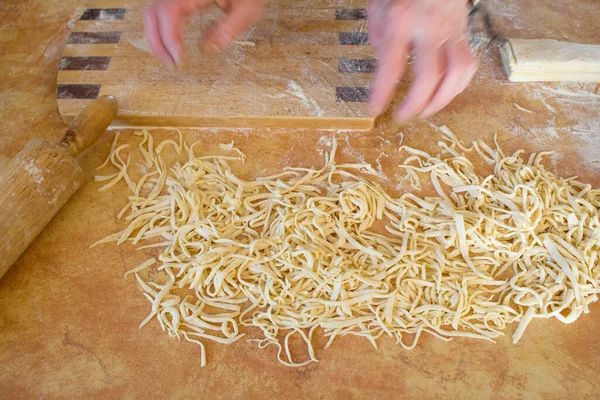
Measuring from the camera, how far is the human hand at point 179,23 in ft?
5.13

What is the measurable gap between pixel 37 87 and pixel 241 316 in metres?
1.44

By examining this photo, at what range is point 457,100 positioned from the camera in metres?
2.25

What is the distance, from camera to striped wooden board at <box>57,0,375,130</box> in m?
2.07

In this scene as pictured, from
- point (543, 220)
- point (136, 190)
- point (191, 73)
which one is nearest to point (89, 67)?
point (191, 73)

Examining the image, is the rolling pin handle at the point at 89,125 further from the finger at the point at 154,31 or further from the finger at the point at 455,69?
the finger at the point at 455,69

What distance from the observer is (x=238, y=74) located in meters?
2.17

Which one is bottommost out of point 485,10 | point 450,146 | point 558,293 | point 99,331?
point 99,331

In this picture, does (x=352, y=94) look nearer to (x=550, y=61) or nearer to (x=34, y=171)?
(x=550, y=61)

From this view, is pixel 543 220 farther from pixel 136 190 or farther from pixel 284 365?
pixel 136 190

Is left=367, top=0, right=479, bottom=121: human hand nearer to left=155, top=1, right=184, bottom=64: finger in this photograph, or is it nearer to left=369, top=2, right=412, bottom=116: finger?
left=369, top=2, right=412, bottom=116: finger

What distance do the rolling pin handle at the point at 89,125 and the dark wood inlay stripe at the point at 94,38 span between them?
43 centimetres

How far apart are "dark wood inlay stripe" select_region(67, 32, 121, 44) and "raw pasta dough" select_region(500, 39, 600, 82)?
173cm

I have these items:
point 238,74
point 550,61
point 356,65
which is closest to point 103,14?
point 238,74

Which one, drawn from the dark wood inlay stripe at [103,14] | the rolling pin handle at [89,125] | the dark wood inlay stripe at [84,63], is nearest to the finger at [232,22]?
the rolling pin handle at [89,125]
